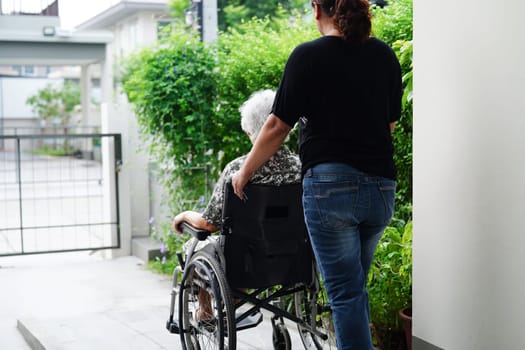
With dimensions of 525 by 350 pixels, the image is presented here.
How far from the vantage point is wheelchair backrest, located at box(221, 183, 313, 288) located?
8.75 ft

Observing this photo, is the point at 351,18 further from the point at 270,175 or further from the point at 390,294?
the point at 390,294

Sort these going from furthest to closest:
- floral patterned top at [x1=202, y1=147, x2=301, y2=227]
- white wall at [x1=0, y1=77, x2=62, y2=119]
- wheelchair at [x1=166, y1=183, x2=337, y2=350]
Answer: white wall at [x1=0, y1=77, x2=62, y2=119]
floral patterned top at [x1=202, y1=147, x2=301, y2=227]
wheelchair at [x1=166, y1=183, x2=337, y2=350]

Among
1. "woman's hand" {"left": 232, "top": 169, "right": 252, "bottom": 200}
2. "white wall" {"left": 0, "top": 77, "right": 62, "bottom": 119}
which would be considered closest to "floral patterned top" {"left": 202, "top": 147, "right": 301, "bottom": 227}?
"woman's hand" {"left": 232, "top": 169, "right": 252, "bottom": 200}

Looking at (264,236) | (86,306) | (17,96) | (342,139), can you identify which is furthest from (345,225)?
(17,96)

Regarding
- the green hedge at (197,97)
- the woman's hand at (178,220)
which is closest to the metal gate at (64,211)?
the green hedge at (197,97)

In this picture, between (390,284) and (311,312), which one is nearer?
(311,312)

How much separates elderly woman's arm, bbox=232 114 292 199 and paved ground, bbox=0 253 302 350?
1256 millimetres

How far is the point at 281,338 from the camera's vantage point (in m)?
3.11

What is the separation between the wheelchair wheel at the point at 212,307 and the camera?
8.43 feet

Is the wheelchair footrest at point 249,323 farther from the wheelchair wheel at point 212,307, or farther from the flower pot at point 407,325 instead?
the flower pot at point 407,325

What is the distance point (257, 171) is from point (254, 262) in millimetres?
351

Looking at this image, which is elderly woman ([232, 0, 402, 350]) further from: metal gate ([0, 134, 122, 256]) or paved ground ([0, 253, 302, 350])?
metal gate ([0, 134, 122, 256])

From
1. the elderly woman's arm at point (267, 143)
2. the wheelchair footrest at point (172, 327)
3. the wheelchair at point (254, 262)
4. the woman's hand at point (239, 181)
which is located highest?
the elderly woman's arm at point (267, 143)

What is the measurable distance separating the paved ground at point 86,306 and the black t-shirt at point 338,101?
4.59 feet
